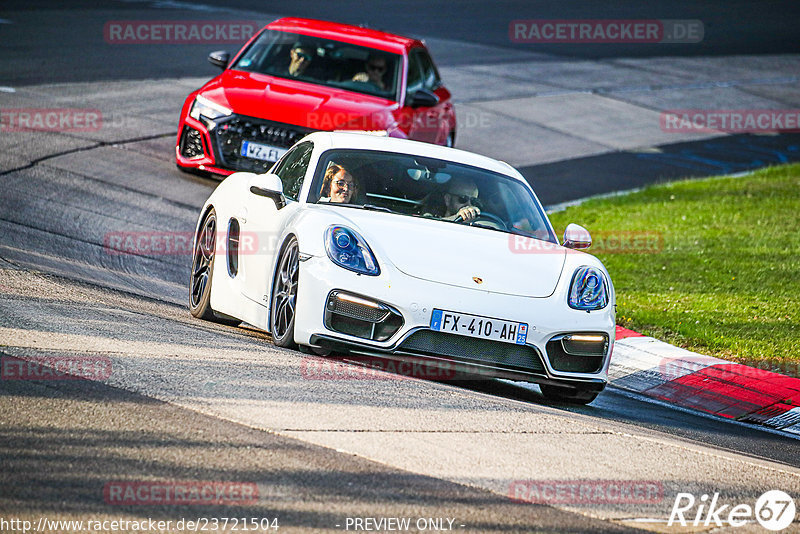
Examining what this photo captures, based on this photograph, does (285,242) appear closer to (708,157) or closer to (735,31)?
(708,157)

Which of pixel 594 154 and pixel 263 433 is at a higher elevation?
pixel 263 433

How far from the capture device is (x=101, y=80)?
18.1 m

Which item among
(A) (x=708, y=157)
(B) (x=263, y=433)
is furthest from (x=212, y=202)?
(A) (x=708, y=157)

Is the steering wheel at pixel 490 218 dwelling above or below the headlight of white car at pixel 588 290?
above

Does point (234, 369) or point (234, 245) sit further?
point (234, 245)

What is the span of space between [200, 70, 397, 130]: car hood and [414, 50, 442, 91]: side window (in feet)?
4.47

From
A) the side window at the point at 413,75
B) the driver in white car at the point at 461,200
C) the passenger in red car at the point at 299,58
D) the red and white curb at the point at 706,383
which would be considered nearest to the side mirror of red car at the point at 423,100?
the side window at the point at 413,75

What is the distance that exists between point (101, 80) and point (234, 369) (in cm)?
1306

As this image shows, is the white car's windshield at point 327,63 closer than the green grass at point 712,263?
No

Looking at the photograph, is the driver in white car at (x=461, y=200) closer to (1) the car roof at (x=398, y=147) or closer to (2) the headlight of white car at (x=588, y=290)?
(1) the car roof at (x=398, y=147)

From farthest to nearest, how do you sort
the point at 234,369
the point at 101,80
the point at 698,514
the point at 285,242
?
1. the point at 101,80
2. the point at 285,242
3. the point at 234,369
4. the point at 698,514

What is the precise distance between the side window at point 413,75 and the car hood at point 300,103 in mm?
568

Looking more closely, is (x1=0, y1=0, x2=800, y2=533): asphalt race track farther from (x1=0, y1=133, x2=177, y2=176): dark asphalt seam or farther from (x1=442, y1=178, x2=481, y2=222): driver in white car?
(x1=442, y1=178, x2=481, y2=222): driver in white car

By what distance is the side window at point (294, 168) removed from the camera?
26.6 feet
